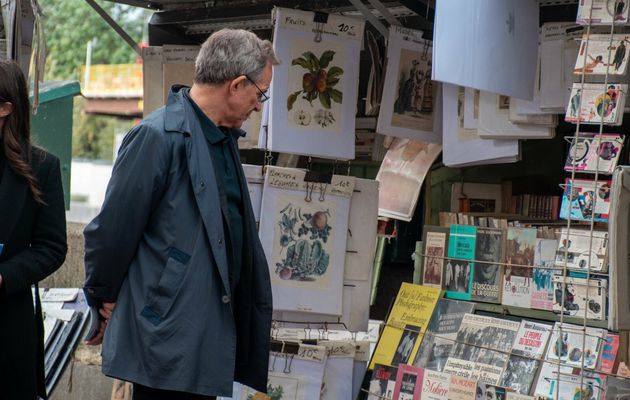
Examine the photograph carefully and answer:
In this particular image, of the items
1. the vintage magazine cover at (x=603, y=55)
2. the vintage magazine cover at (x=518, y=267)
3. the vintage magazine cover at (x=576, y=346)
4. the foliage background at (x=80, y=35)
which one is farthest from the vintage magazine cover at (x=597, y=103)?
the foliage background at (x=80, y=35)

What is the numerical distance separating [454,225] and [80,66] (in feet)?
61.9

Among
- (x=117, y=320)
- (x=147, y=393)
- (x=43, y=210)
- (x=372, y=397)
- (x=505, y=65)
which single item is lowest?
(x=372, y=397)

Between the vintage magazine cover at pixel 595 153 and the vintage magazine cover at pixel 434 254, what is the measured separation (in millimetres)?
1094

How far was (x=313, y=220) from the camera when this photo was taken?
4348mm

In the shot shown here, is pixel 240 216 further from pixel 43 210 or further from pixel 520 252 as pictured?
pixel 520 252

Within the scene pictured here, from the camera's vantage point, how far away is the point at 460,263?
432cm

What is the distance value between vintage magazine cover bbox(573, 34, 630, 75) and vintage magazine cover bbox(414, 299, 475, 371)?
1319 millimetres

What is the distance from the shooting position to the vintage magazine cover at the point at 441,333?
4.23 meters

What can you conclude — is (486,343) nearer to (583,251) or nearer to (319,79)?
(583,251)

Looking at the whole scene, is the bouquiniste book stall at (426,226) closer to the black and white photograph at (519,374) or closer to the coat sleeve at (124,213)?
the black and white photograph at (519,374)

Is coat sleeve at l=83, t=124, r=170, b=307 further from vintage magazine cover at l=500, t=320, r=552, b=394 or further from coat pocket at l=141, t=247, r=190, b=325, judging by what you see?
vintage magazine cover at l=500, t=320, r=552, b=394

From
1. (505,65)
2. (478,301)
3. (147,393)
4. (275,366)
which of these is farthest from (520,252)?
(147,393)

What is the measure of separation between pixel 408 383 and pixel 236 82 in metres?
1.89

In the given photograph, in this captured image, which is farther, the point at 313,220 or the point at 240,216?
the point at 313,220
